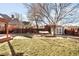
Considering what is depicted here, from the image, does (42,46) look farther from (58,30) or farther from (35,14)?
(35,14)

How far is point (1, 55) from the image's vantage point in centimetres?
242

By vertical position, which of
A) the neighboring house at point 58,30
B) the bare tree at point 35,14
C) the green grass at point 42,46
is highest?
the bare tree at point 35,14

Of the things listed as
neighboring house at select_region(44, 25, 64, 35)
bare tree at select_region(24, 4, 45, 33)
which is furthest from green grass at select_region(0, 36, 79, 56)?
bare tree at select_region(24, 4, 45, 33)

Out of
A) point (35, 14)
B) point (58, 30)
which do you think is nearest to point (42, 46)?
point (58, 30)

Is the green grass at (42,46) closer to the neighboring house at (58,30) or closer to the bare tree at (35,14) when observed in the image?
the neighboring house at (58,30)

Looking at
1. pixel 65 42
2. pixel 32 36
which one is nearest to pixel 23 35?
pixel 32 36

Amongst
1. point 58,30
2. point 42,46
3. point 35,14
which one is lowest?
point 42,46

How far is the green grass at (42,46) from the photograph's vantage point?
7.93 ft

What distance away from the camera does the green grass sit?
242 cm

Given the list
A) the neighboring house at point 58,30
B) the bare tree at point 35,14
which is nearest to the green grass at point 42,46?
the neighboring house at point 58,30

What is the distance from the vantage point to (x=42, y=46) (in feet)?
8.00

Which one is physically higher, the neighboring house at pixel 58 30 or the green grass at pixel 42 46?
the neighboring house at pixel 58 30

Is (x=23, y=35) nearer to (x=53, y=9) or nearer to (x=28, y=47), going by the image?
(x=28, y=47)

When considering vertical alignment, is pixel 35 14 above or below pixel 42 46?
above
